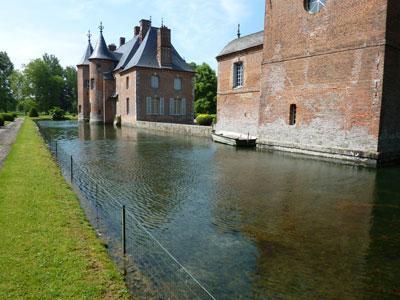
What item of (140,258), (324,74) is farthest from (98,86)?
(140,258)

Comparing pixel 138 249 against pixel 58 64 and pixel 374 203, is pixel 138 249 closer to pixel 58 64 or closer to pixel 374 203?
pixel 374 203

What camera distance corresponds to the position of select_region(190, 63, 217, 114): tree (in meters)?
50.4

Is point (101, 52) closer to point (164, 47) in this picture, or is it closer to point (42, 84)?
point (164, 47)

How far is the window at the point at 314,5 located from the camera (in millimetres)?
16172

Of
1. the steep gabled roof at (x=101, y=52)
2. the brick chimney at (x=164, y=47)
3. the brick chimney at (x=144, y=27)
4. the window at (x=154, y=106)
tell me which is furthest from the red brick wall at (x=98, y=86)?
the window at (x=154, y=106)

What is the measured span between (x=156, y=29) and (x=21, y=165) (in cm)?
3100

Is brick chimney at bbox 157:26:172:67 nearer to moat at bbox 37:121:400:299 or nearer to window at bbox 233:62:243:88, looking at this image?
window at bbox 233:62:243:88

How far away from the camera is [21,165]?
1029 centimetres

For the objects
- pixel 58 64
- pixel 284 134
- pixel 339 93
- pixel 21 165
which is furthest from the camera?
pixel 58 64

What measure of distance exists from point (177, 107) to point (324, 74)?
24.7 meters

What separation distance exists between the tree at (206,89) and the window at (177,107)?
434 inches

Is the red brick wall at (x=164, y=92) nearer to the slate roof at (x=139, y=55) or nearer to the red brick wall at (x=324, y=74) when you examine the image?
the slate roof at (x=139, y=55)

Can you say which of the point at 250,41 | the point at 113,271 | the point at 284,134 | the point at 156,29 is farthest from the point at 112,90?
the point at 113,271

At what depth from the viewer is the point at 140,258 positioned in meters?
5.19
